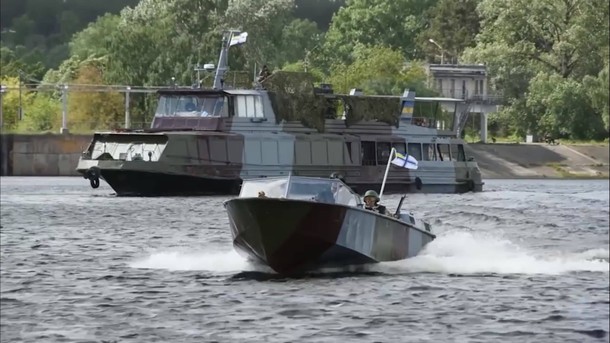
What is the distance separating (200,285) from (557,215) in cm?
2735

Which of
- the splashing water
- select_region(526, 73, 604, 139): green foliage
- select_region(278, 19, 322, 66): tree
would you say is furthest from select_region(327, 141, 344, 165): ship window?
select_region(526, 73, 604, 139): green foliage

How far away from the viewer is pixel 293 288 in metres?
32.4

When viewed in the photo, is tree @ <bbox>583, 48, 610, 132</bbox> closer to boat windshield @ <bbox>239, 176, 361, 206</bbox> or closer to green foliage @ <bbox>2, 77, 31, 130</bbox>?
boat windshield @ <bbox>239, 176, 361, 206</bbox>

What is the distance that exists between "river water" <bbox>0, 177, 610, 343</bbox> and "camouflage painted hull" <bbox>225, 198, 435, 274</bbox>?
1.35ft

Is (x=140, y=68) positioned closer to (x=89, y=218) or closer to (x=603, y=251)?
(x=89, y=218)

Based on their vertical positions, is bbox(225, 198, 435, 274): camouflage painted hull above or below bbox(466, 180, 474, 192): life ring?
above

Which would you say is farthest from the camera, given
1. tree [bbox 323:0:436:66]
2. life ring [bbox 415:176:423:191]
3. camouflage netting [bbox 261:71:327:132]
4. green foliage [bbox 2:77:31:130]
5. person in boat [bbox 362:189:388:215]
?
green foliage [bbox 2:77:31:130]

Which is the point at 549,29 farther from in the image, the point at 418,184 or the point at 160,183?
the point at 418,184

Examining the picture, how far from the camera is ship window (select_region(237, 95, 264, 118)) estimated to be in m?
74.4

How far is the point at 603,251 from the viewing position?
135 ft

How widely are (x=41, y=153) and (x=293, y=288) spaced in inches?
3457

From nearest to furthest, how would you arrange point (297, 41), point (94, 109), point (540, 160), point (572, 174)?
1. point (572, 174)
2. point (540, 160)
3. point (297, 41)
4. point (94, 109)

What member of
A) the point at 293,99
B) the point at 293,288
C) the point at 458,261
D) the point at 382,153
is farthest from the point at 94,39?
the point at 293,288

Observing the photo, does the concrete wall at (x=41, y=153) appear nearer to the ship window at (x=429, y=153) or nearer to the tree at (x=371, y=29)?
the tree at (x=371, y=29)
